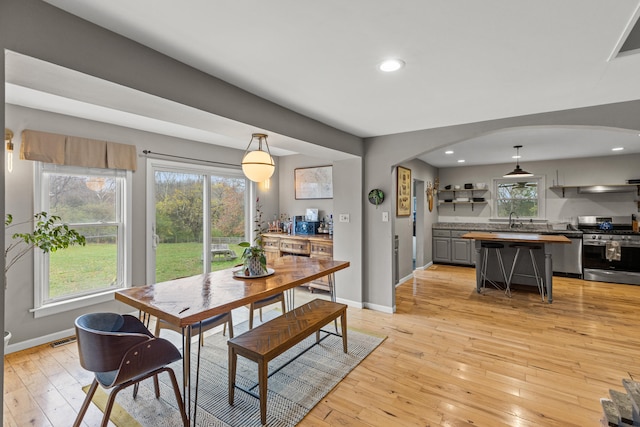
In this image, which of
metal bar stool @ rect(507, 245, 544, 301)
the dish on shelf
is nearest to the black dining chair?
the dish on shelf

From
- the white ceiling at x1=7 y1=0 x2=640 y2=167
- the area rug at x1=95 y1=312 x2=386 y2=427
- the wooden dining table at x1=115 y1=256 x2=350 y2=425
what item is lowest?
the area rug at x1=95 y1=312 x2=386 y2=427

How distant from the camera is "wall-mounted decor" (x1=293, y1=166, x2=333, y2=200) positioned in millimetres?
5336

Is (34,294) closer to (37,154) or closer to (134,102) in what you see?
(37,154)

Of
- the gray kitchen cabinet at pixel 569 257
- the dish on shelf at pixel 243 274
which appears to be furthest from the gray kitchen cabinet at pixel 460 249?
the dish on shelf at pixel 243 274

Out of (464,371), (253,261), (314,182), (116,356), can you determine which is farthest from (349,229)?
(116,356)

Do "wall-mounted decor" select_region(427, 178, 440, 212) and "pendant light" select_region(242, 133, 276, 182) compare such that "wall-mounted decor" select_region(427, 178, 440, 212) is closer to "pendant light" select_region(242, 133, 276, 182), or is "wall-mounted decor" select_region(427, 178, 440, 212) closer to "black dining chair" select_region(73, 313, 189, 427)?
"pendant light" select_region(242, 133, 276, 182)

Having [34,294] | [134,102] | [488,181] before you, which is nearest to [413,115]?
[134,102]

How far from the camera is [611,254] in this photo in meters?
5.36

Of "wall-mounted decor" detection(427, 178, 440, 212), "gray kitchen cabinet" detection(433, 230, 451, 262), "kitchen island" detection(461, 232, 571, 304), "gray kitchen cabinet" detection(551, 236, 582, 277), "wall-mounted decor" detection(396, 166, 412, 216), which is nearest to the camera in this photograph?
"kitchen island" detection(461, 232, 571, 304)

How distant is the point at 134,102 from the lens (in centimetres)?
191

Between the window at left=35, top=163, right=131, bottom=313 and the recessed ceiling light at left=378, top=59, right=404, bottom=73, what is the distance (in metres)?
3.31

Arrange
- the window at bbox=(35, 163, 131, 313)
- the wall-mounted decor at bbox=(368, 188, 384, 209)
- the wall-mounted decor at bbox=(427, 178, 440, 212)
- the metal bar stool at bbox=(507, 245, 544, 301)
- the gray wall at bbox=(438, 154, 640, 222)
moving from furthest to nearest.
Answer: the wall-mounted decor at bbox=(427, 178, 440, 212) → the gray wall at bbox=(438, 154, 640, 222) → the metal bar stool at bbox=(507, 245, 544, 301) → the wall-mounted decor at bbox=(368, 188, 384, 209) → the window at bbox=(35, 163, 131, 313)

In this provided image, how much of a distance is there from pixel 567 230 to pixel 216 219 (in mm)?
6671

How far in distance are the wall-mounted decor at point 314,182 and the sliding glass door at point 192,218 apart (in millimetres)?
971
